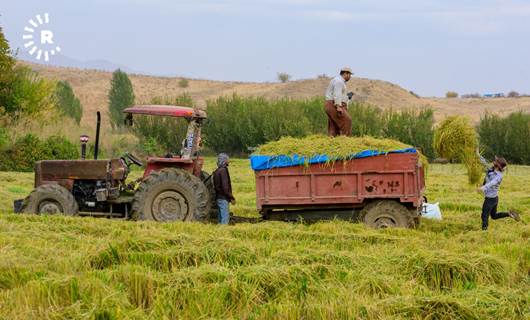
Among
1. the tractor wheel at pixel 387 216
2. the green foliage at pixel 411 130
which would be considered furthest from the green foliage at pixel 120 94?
the tractor wheel at pixel 387 216

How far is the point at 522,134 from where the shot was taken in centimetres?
4241

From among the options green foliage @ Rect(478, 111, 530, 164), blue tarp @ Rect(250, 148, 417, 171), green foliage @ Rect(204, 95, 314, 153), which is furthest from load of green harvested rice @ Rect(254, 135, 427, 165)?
green foliage @ Rect(478, 111, 530, 164)

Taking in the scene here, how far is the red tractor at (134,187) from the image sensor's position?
13.2 metres

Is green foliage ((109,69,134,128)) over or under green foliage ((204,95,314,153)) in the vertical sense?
over

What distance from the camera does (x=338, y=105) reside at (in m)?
13.9

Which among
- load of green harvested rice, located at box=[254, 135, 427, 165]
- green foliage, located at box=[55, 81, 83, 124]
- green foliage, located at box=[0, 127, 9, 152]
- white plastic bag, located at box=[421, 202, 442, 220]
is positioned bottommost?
white plastic bag, located at box=[421, 202, 442, 220]

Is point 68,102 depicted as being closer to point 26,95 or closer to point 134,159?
point 26,95

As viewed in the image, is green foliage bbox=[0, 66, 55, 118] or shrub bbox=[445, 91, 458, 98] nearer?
green foliage bbox=[0, 66, 55, 118]

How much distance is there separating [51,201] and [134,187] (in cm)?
144

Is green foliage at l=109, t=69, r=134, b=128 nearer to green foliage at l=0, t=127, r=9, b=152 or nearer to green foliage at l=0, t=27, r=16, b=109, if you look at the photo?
green foliage at l=0, t=27, r=16, b=109

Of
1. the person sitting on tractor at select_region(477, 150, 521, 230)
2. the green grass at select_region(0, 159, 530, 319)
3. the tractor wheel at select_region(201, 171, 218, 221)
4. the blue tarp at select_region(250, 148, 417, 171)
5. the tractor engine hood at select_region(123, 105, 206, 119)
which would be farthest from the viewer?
the tractor wheel at select_region(201, 171, 218, 221)

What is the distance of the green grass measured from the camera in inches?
299

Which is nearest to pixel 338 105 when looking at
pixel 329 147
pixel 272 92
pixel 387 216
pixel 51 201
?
pixel 329 147

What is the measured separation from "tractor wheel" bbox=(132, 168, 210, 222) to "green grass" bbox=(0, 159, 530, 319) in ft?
2.96
